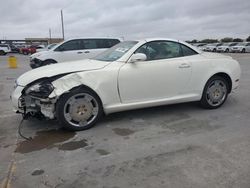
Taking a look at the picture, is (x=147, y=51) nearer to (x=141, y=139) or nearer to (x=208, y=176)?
(x=141, y=139)

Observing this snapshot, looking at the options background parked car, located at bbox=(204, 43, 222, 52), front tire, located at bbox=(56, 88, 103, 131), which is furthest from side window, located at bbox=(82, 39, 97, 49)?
background parked car, located at bbox=(204, 43, 222, 52)

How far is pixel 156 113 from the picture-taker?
5078 mm

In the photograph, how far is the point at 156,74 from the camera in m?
4.64

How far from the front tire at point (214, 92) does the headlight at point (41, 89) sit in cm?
295

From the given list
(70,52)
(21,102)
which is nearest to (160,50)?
(21,102)

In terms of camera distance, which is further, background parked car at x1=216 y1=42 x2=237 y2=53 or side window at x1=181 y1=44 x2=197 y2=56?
background parked car at x1=216 y1=42 x2=237 y2=53

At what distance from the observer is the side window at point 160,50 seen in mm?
4785

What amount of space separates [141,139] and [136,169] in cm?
89

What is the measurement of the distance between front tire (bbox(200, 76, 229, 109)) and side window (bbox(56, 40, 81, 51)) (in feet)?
25.0

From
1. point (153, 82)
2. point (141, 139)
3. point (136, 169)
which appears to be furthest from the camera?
point (153, 82)

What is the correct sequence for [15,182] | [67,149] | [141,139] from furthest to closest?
1. [141,139]
2. [67,149]
3. [15,182]

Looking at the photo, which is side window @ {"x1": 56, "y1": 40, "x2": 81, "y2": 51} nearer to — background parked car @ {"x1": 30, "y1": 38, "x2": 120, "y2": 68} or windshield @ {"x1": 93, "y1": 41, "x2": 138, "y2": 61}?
background parked car @ {"x1": 30, "y1": 38, "x2": 120, "y2": 68}

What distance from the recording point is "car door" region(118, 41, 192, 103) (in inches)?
176

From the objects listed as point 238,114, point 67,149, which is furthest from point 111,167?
point 238,114
